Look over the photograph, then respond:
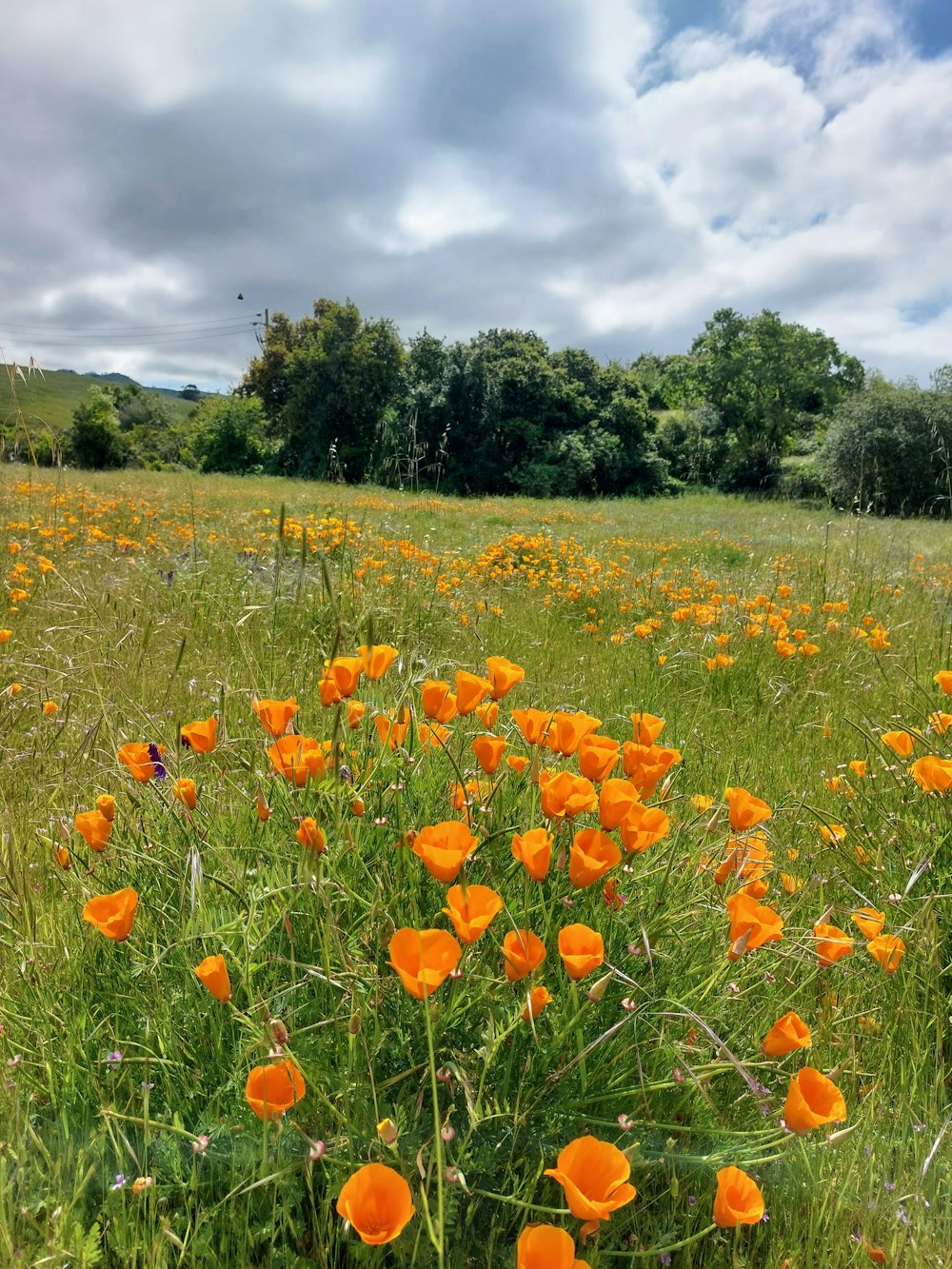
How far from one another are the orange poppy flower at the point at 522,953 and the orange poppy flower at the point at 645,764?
47 cm

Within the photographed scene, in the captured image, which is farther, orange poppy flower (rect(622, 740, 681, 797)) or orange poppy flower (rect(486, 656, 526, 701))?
orange poppy flower (rect(486, 656, 526, 701))

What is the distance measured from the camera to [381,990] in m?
1.08

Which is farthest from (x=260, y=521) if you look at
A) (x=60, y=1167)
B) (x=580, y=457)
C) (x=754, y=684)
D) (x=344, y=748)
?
(x=580, y=457)

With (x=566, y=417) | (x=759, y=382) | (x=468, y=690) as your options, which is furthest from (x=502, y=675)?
(x=759, y=382)

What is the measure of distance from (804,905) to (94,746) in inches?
80.7

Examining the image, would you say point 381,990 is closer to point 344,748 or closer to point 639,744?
point 344,748

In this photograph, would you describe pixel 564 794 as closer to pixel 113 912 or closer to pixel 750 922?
pixel 750 922

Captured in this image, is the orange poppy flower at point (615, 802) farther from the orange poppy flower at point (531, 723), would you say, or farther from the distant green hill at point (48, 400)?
the distant green hill at point (48, 400)

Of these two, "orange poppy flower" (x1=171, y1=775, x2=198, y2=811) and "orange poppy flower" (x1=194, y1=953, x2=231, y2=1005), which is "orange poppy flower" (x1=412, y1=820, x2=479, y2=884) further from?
"orange poppy flower" (x1=171, y1=775, x2=198, y2=811)

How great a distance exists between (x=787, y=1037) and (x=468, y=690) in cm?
78

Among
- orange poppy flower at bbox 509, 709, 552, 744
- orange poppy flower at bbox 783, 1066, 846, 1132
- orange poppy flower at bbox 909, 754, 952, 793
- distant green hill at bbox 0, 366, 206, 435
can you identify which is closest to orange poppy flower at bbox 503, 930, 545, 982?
orange poppy flower at bbox 783, 1066, 846, 1132

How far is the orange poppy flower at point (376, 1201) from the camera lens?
0.75 m

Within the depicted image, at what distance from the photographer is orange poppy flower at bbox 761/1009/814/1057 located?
3.14 feet

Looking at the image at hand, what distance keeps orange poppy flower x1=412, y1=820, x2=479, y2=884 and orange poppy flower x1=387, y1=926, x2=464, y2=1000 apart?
4.0 inches
